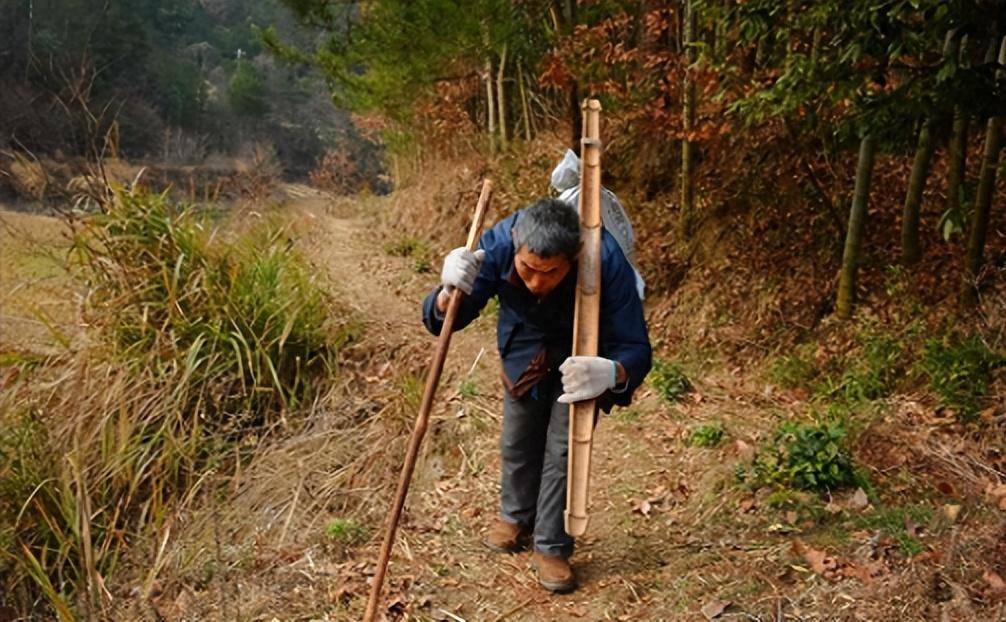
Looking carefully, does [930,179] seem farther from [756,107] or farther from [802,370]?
[756,107]

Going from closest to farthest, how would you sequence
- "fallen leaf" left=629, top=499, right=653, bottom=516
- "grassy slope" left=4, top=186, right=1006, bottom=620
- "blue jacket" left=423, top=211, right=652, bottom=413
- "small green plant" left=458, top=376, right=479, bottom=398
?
"blue jacket" left=423, top=211, right=652, bottom=413
"grassy slope" left=4, top=186, right=1006, bottom=620
"fallen leaf" left=629, top=499, right=653, bottom=516
"small green plant" left=458, top=376, right=479, bottom=398

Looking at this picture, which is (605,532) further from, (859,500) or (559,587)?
(859,500)

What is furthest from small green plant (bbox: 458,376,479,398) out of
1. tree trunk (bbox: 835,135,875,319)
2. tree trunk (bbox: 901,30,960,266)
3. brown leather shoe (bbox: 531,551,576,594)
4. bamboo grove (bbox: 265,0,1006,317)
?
tree trunk (bbox: 901,30,960,266)

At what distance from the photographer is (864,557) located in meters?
2.96

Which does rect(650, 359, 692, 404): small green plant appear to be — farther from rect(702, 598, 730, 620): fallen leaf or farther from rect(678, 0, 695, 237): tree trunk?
rect(702, 598, 730, 620): fallen leaf

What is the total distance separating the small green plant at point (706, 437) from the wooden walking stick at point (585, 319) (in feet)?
5.81

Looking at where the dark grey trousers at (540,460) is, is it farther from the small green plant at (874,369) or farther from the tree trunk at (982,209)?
the tree trunk at (982,209)

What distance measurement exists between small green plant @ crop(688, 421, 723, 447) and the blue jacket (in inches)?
64.5

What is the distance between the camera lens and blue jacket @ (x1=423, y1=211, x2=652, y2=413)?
2699 millimetres

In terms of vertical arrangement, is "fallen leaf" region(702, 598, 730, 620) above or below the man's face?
below

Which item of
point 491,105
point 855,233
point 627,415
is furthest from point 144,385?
point 491,105

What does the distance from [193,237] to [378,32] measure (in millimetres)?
4267

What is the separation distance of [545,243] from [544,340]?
1.79 feet

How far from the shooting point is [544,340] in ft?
9.50
